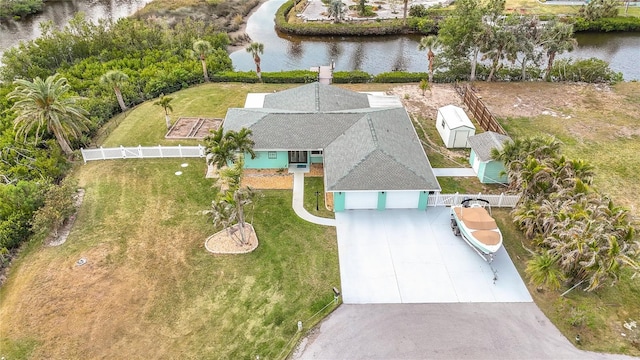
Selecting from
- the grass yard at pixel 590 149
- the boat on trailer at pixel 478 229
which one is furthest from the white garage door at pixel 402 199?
the grass yard at pixel 590 149

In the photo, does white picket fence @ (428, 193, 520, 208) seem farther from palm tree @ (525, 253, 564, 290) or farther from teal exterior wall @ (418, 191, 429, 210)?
palm tree @ (525, 253, 564, 290)

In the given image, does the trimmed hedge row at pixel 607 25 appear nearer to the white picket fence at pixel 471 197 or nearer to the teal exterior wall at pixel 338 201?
the white picket fence at pixel 471 197

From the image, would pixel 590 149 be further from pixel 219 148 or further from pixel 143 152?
pixel 143 152

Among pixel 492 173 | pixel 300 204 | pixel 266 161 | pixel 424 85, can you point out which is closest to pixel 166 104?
pixel 266 161

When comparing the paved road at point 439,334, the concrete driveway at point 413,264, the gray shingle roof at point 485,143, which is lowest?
the paved road at point 439,334

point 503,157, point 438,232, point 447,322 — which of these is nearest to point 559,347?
point 447,322

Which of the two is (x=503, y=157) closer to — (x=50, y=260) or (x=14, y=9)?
(x=50, y=260)

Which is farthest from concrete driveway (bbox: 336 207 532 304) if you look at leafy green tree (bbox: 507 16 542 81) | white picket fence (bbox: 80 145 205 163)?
leafy green tree (bbox: 507 16 542 81)
